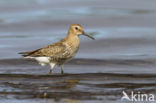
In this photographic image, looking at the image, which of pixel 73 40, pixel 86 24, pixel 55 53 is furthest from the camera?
pixel 86 24

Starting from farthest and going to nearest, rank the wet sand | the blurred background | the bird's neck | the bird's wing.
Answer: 1. the blurred background
2. the bird's neck
3. the bird's wing
4. the wet sand

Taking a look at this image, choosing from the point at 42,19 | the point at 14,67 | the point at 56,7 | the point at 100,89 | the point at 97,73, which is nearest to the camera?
the point at 100,89

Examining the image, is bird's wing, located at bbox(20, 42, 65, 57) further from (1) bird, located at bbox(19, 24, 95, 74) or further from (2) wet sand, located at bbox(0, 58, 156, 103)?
(2) wet sand, located at bbox(0, 58, 156, 103)

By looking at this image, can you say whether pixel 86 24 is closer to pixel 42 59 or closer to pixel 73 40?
pixel 73 40

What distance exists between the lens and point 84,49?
15359 mm

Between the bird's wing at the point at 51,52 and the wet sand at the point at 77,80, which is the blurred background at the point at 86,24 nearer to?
the wet sand at the point at 77,80

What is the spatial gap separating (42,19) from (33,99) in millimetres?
8092

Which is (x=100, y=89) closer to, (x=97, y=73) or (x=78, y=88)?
(x=78, y=88)

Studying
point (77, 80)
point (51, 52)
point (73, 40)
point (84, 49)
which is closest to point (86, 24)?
point (84, 49)

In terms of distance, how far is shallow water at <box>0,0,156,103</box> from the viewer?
10.9 m

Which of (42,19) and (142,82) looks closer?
(142,82)

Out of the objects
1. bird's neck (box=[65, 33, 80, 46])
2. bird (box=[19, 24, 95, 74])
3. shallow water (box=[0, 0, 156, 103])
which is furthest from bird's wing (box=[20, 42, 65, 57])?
shallow water (box=[0, 0, 156, 103])

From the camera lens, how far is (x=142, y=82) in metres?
11.7

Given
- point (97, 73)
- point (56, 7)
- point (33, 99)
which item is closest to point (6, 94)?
point (33, 99)
